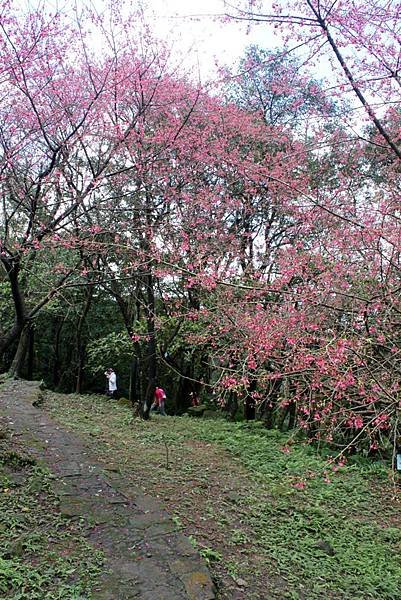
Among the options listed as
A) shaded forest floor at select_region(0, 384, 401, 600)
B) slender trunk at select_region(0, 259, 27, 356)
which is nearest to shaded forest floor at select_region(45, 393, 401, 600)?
shaded forest floor at select_region(0, 384, 401, 600)

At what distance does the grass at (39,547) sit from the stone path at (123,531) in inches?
4.5

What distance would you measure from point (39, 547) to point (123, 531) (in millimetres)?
732

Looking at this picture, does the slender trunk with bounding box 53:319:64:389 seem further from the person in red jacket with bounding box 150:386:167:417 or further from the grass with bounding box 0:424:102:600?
the grass with bounding box 0:424:102:600

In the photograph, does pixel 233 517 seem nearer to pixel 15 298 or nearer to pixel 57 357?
pixel 15 298

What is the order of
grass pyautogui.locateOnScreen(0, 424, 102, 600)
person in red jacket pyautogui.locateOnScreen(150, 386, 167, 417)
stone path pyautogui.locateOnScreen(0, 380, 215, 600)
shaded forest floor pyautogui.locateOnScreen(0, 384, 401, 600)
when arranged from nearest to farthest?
grass pyautogui.locateOnScreen(0, 424, 102, 600), stone path pyautogui.locateOnScreen(0, 380, 215, 600), shaded forest floor pyautogui.locateOnScreen(0, 384, 401, 600), person in red jacket pyautogui.locateOnScreen(150, 386, 167, 417)

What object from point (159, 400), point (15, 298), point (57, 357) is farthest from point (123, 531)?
point (57, 357)

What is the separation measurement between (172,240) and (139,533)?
470 cm

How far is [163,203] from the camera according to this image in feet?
27.2

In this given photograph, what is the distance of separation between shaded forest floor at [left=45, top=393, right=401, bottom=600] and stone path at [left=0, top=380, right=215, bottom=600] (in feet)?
0.71

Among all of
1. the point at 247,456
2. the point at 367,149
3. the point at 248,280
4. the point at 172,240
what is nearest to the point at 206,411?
the point at 247,456

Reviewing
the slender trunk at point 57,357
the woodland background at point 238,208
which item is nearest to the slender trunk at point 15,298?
the woodland background at point 238,208

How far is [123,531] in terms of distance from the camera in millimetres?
4098

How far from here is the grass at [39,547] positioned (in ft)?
10.3

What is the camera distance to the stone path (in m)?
3.36
